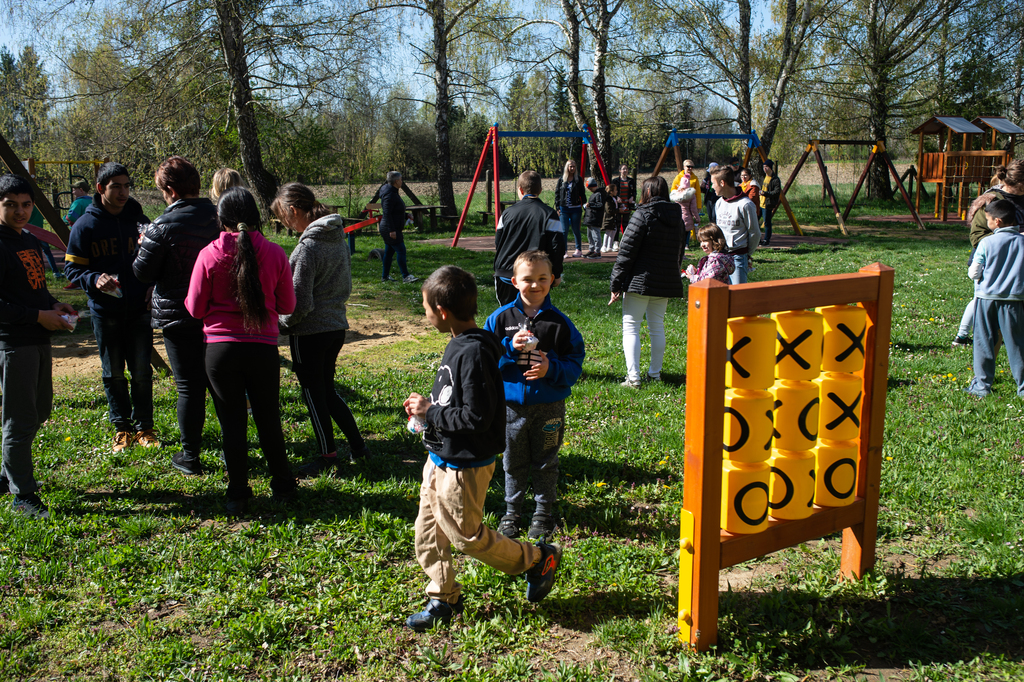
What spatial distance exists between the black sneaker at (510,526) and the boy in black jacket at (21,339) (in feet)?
8.59

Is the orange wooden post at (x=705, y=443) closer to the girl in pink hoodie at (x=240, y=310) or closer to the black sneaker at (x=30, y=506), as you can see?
the girl in pink hoodie at (x=240, y=310)

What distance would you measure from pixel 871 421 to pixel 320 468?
332 cm

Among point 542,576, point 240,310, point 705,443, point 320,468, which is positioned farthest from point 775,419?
point 320,468

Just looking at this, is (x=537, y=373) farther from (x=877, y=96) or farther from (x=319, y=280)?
(x=877, y=96)

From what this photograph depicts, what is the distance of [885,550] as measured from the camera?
12.2ft

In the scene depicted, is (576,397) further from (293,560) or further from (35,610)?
(35,610)

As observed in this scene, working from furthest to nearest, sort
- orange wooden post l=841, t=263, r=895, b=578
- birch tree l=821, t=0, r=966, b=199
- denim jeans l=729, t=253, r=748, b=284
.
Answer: birch tree l=821, t=0, r=966, b=199, denim jeans l=729, t=253, r=748, b=284, orange wooden post l=841, t=263, r=895, b=578

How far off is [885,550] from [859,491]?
666mm

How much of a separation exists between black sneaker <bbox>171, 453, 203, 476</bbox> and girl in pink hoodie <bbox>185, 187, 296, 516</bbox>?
803 mm

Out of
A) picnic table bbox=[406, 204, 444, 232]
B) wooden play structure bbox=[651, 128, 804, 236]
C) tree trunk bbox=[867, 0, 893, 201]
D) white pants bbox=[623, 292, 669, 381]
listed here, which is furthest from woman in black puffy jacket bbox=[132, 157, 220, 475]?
tree trunk bbox=[867, 0, 893, 201]

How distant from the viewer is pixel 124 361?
17.1ft

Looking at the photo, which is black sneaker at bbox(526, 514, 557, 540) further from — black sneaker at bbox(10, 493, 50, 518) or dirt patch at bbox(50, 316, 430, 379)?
dirt patch at bbox(50, 316, 430, 379)

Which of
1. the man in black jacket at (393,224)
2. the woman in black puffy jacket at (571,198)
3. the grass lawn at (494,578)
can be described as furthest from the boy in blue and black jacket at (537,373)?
the woman in black puffy jacket at (571,198)

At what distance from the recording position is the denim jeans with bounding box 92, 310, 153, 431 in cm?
507
